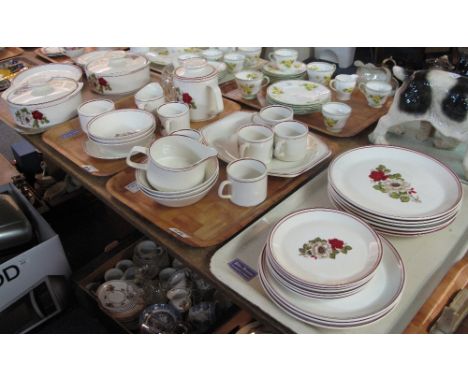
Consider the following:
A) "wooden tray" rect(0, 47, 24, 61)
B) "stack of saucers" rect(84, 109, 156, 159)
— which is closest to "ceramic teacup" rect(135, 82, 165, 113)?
"stack of saucers" rect(84, 109, 156, 159)

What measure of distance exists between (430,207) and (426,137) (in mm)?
374

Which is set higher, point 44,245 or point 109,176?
point 109,176

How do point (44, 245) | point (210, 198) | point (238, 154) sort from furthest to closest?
point (44, 245), point (238, 154), point (210, 198)

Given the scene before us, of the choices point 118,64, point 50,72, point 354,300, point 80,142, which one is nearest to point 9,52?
point 50,72

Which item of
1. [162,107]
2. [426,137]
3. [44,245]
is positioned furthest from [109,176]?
[426,137]

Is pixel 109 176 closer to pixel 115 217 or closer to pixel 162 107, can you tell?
pixel 162 107

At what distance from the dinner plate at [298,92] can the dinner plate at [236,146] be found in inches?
5.6

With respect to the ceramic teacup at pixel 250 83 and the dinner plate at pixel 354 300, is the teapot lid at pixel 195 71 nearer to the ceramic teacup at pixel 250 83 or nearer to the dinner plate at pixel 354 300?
the ceramic teacup at pixel 250 83

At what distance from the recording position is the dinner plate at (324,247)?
30.8 inches

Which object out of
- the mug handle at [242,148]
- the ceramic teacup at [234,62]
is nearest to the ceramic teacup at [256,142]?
the mug handle at [242,148]

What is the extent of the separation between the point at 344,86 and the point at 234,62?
460 millimetres

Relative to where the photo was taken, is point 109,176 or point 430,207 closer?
point 430,207
